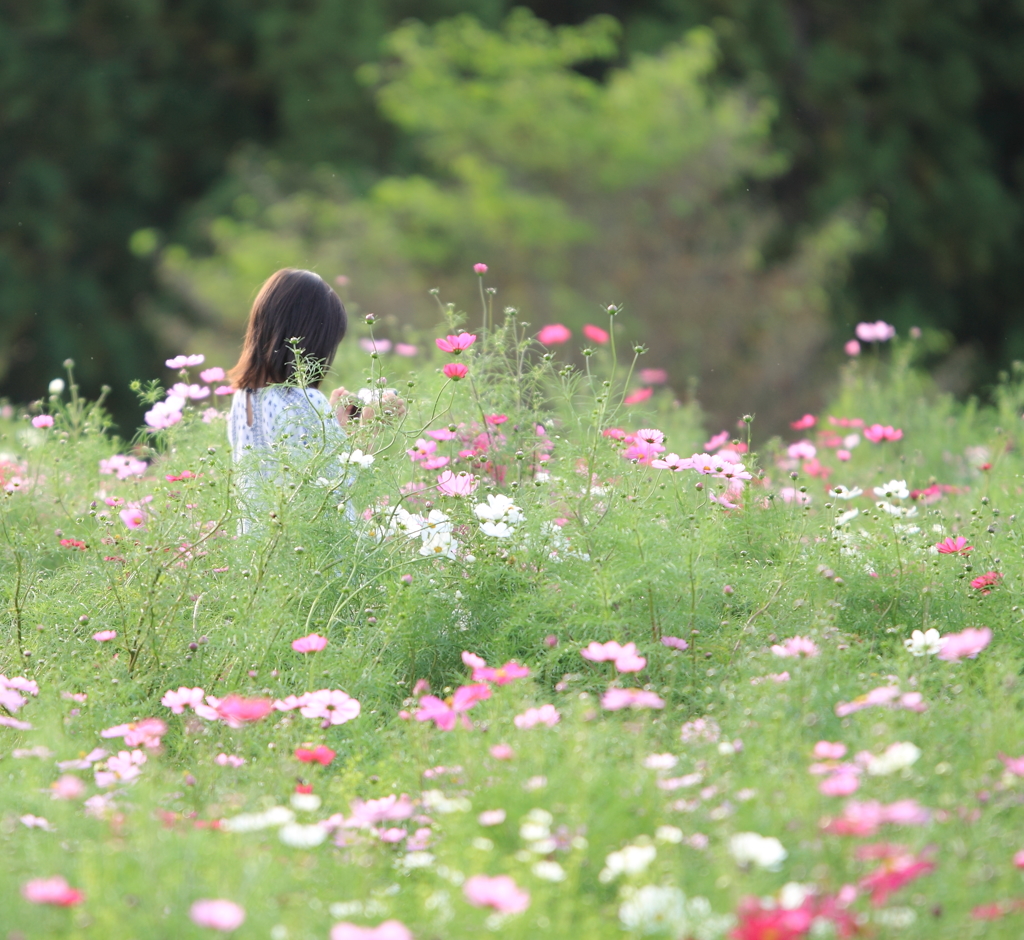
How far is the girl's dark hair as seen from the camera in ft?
10.8

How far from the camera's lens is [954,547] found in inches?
110

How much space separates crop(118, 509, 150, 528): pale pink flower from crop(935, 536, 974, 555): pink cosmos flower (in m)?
1.83

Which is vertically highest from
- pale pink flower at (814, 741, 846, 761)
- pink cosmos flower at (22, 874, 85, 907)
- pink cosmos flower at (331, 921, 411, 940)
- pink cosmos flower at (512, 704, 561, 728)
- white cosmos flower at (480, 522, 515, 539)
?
white cosmos flower at (480, 522, 515, 539)

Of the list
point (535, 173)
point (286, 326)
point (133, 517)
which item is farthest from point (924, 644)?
point (535, 173)

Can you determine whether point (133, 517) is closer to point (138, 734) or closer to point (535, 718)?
point (138, 734)

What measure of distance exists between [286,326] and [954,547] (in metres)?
1.81

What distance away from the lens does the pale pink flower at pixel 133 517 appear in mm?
2711

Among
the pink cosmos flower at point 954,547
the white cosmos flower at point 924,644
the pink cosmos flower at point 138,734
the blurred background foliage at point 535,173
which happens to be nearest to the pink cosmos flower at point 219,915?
the pink cosmos flower at point 138,734

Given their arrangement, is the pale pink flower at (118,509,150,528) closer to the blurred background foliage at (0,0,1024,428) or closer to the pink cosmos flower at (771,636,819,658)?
the pink cosmos flower at (771,636,819,658)

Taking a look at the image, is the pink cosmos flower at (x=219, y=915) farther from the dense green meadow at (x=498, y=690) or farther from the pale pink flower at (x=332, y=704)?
the pale pink flower at (x=332, y=704)

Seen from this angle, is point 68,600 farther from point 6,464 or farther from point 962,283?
point 962,283

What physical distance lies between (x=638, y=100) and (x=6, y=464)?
8335 mm

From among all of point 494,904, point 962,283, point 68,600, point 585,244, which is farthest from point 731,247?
point 494,904

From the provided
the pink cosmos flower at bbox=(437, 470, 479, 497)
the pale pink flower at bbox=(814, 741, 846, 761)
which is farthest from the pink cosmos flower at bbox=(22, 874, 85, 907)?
the pink cosmos flower at bbox=(437, 470, 479, 497)
